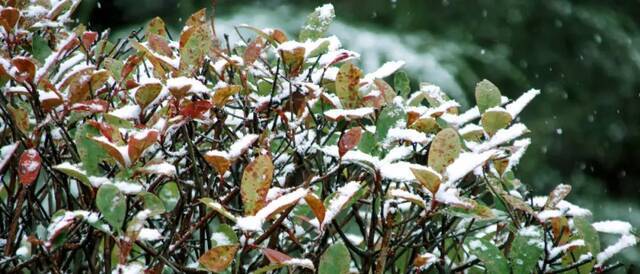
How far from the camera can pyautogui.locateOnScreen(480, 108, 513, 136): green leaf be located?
4.40ft

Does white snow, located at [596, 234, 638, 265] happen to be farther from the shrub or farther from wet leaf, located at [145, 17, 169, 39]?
wet leaf, located at [145, 17, 169, 39]

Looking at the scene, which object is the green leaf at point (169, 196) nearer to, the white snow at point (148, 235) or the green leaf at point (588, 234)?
the white snow at point (148, 235)

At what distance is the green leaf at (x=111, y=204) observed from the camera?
1038 millimetres

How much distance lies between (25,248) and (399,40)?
15.8 ft

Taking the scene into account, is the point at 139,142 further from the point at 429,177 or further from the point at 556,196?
the point at 556,196

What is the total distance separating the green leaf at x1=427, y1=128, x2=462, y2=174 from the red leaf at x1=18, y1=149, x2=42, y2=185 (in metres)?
0.55

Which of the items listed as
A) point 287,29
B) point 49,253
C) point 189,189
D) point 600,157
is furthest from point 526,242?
point 600,157

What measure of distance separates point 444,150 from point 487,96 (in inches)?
11.3

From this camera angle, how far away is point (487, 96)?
1.39 metres

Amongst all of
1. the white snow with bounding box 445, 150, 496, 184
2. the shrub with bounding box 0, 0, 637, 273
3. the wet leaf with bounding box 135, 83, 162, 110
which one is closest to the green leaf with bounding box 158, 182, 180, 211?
the shrub with bounding box 0, 0, 637, 273

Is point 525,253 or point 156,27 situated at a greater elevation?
point 156,27

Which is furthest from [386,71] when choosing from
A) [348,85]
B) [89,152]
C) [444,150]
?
[89,152]

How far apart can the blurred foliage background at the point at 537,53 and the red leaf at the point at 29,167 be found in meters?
4.38

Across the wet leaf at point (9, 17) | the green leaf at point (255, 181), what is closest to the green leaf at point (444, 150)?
the green leaf at point (255, 181)
